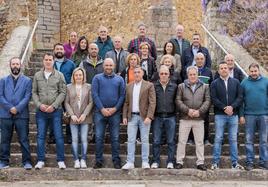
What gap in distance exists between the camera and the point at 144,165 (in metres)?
8.01

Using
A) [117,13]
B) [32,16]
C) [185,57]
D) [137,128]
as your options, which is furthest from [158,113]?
[32,16]

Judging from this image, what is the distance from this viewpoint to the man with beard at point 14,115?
8.07m

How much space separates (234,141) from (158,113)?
1.23m

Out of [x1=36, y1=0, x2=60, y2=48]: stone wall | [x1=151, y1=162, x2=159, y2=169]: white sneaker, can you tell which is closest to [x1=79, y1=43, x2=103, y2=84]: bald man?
[x1=151, y1=162, x2=159, y2=169]: white sneaker

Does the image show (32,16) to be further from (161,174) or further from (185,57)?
(161,174)

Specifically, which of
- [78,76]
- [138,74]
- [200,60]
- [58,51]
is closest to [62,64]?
[58,51]

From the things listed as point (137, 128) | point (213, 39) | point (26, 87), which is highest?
point (213, 39)

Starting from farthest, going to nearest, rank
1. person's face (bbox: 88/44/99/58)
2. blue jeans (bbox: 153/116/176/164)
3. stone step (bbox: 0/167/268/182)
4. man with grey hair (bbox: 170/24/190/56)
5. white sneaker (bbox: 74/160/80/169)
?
man with grey hair (bbox: 170/24/190/56) < person's face (bbox: 88/44/99/58) < blue jeans (bbox: 153/116/176/164) < white sneaker (bbox: 74/160/80/169) < stone step (bbox: 0/167/268/182)

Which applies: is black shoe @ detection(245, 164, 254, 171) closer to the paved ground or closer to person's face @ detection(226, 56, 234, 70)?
the paved ground

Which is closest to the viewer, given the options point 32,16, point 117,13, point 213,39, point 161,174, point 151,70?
point 161,174

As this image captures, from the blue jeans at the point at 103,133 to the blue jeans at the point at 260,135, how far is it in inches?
78.6

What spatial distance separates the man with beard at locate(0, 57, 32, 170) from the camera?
318 inches

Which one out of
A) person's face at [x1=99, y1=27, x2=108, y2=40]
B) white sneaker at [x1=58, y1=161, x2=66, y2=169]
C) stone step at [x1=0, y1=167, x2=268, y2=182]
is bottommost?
stone step at [x1=0, y1=167, x2=268, y2=182]

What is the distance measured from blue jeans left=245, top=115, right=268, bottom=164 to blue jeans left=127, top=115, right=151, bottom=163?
154cm
